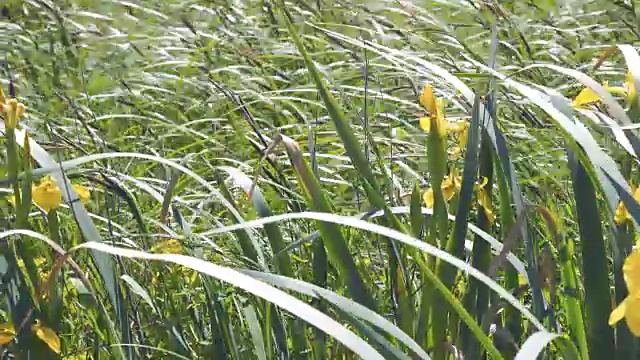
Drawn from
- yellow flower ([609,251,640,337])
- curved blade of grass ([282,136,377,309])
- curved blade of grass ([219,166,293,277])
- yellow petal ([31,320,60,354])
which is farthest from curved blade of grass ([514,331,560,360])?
yellow petal ([31,320,60,354])

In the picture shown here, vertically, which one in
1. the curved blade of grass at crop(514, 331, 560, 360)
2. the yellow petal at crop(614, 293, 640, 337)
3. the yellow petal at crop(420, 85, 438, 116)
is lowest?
the curved blade of grass at crop(514, 331, 560, 360)

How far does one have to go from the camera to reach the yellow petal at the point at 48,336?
103 centimetres

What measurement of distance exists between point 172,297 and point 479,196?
439 mm

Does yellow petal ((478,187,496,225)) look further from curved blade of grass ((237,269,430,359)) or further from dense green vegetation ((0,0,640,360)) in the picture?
curved blade of grass ((237,269,430,359))

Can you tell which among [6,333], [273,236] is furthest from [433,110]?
[6,333]

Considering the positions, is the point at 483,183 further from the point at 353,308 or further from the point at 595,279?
the point at 353,308

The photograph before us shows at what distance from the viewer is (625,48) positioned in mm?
1003

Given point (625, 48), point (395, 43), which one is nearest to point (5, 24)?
point (395, 43)

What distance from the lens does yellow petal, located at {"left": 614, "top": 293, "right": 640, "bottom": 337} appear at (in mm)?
592

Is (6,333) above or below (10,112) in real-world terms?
below

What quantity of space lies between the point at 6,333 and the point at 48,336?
0.04 meters

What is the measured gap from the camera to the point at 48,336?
1045mm

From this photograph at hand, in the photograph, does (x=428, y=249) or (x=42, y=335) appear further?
(x=42, y=335)

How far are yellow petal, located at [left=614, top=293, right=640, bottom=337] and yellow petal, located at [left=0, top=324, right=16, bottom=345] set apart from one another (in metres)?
0.65
